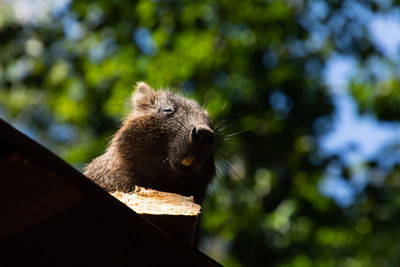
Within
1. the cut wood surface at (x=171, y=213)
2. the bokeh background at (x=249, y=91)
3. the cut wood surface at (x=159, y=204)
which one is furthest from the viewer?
the bokeh background at (x=249, y=91)

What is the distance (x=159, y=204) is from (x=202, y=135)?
4.05 feet

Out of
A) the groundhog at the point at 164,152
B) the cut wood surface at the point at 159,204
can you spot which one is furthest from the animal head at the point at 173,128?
the cut wood surface at the point at 159,204

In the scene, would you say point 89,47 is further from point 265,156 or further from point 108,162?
point 108,162

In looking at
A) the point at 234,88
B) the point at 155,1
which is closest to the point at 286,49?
the point at 234,88

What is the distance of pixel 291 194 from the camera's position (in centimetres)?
1108

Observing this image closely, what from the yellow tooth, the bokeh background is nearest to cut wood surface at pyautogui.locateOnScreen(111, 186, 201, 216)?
the yellow tooth

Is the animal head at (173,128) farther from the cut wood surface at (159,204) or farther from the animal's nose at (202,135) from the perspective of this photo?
the cut wood surface at (159,204)

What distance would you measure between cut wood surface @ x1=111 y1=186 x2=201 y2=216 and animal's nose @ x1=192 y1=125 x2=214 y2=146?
2.69 ft

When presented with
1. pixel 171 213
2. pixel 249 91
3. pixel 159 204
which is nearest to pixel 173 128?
pixel 159 204

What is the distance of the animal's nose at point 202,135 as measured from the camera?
4427mm

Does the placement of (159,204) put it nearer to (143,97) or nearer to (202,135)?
(202,135)

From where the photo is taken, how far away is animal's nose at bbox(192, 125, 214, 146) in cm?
443

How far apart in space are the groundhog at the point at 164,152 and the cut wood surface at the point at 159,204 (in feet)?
2.84

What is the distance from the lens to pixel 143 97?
5.82 meters
